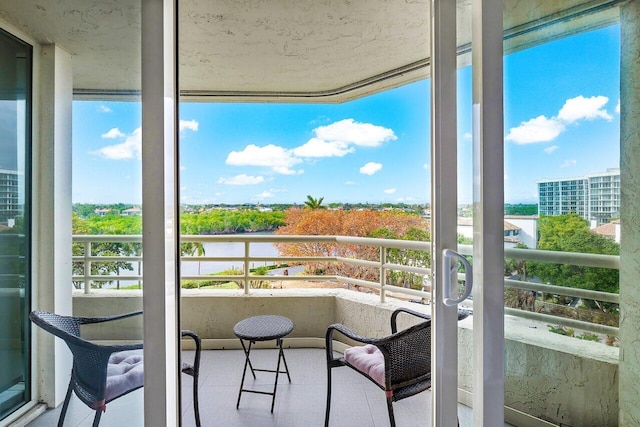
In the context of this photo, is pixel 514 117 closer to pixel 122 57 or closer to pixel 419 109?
pixel 122 57

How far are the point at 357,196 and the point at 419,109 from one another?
4.07ft

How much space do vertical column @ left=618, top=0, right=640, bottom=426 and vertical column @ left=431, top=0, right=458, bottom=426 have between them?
1.44ft

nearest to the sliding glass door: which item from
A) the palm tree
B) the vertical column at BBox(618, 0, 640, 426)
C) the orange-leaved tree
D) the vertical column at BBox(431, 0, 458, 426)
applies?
the vertical column at BBox(431, 0, 458, 426)

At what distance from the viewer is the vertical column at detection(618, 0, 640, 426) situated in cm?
88

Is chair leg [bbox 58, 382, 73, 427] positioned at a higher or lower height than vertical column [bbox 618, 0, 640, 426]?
lower

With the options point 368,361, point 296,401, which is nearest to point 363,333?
point 296,401

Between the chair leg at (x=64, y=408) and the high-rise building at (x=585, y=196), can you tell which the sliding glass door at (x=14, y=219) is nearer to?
the chair leg at (x=64, y=408)

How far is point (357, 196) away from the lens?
13.1 ft

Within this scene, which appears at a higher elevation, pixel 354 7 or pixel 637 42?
pixel 354 7

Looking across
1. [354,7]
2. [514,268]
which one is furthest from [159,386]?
[354,7]

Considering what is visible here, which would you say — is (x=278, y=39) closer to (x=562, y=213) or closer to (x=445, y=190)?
(x=445, y=190)

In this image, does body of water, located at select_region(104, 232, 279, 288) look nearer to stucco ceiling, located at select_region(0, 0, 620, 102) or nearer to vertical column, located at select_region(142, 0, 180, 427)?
stucco ceiling, located at select_region(0, 0, 620, 102)

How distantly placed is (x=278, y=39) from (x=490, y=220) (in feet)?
6.22

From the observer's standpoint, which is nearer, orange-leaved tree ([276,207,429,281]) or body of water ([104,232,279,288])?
body of water ([104,232,279,288])
